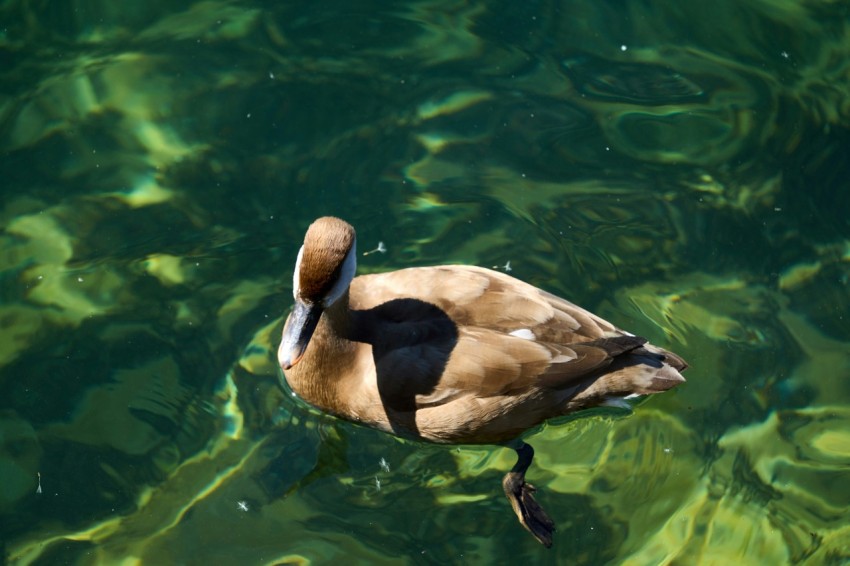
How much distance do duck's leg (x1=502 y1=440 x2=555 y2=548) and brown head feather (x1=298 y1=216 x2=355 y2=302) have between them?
5.07ft

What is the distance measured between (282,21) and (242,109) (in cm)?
86

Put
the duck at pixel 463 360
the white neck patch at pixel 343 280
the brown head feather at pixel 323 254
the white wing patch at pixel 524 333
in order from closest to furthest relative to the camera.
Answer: the brown head feather at pixel 323 254 < the white neck patch at pixel 343 280 < the duck at pixel 463 360 < the white wing patch at pixel 524 333

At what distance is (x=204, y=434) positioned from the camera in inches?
223

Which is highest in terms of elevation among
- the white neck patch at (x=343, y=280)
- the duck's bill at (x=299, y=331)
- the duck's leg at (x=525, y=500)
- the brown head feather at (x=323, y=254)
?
the brown head feather at (x=323, y=254)

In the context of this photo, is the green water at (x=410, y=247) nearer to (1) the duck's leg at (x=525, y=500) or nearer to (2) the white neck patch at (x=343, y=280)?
(1) the duck's leg at (x=525, y=500)

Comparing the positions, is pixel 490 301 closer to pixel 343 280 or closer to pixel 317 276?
pixel 343 280

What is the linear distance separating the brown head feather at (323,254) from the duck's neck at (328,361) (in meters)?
0.42

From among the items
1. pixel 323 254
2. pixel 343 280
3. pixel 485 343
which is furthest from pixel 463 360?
pixel 323 254

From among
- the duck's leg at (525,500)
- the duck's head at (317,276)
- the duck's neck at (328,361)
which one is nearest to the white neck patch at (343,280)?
the duck's head at (317,276)

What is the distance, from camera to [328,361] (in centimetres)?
552

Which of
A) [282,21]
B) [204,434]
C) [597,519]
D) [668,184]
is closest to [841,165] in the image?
[668,184]

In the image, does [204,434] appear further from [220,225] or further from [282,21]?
[282,21]

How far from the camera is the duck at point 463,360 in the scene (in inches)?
207

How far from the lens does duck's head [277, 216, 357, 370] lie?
4797 mm
